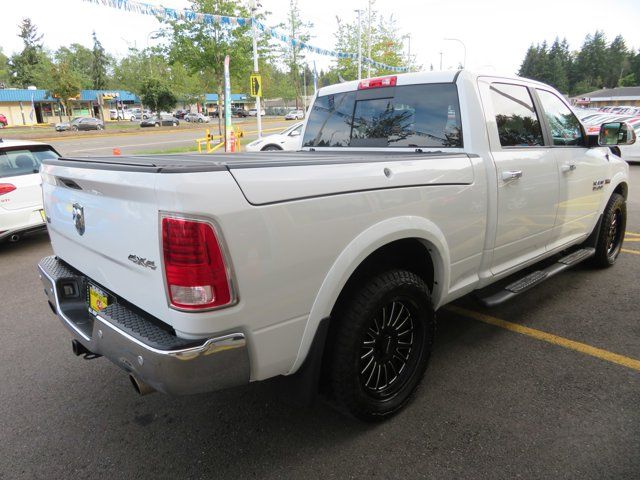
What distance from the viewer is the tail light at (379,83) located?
3391 mm

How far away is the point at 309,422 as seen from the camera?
99.2 inches

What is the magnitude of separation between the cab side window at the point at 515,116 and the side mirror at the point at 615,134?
0.96 m

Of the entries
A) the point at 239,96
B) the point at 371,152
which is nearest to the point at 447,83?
the point at 371,152

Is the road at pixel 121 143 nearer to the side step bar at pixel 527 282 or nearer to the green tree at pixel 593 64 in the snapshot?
the side step bar at pixel 527 282

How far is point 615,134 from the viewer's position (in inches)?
157

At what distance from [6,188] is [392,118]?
507 centimetres

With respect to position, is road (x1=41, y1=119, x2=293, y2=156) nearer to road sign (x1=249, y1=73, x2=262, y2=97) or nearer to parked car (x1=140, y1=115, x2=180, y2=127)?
road sign (x1=249, y1=73, x2=262, y2=97)

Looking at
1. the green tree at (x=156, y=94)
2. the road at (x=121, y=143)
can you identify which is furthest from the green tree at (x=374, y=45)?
the green tree at (x=156, y=94)

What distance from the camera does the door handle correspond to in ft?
9.59

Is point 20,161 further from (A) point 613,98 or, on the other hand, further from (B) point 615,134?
(A) point 613,98

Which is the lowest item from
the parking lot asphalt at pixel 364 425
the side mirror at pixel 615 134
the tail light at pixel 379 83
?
the parking lot asphalt at pixel 364 425

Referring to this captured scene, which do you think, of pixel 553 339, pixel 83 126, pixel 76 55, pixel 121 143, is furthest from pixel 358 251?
pixel 76 55

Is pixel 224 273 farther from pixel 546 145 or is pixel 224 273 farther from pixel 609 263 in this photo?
pixel 609 263

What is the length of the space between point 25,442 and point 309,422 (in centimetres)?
154
